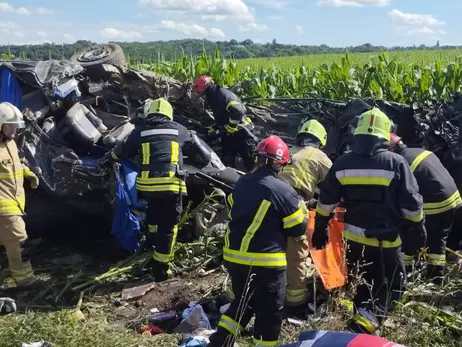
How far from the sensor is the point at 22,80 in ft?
23.6

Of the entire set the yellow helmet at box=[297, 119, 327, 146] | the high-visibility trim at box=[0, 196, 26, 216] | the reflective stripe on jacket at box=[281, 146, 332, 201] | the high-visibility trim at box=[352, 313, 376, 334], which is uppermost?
the yellow helmet at box=[297, 119, 327, 146]

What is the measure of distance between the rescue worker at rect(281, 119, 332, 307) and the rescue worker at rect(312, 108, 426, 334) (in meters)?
0.65

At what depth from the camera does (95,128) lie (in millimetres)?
7242

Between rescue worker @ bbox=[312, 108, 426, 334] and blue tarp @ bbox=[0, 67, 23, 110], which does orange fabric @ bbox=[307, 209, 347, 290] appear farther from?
blue tarp @ bbox=[0, 67, 23, 110]

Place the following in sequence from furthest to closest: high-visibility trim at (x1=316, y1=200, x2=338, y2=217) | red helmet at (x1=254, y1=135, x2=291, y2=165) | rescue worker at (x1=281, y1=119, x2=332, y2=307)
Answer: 1. rescue worker at (x1=281, y1=119, x2=332, y2=307)
2. high-visibility trim at (x1=316, y1=200, x2=338, y2=217)
3. red helmet at (x1=254, y1=135, x2=291, y2=165)

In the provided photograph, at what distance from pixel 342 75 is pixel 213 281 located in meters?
5.47

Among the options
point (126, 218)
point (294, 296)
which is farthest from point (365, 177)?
point (126, 218)

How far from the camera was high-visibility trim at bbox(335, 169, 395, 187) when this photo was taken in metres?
4.38

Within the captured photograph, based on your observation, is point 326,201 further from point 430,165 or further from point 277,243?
point 430,165

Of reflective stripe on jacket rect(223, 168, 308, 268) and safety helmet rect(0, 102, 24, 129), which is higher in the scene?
safety helmet rect(0, 102, 24, 129)

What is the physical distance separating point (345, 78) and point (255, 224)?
653 cm

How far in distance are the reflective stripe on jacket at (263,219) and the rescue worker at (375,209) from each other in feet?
1.85

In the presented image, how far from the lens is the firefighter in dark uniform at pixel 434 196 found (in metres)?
5.33

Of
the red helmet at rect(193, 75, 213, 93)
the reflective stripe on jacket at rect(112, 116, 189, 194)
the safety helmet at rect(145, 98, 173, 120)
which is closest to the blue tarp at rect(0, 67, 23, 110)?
the reflective stripe on jacket at rect(112, 116, 189, 194)
